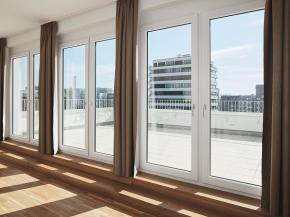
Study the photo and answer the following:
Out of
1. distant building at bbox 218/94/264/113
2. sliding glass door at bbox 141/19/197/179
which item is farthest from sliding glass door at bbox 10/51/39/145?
distant building at bbox 218/94/264/113

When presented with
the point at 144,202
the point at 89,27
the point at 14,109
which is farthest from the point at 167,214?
the point at 14,109

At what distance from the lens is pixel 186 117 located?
10.5 ft

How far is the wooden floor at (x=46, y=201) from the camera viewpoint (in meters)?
2.79

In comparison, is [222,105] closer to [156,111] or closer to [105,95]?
[156,111]

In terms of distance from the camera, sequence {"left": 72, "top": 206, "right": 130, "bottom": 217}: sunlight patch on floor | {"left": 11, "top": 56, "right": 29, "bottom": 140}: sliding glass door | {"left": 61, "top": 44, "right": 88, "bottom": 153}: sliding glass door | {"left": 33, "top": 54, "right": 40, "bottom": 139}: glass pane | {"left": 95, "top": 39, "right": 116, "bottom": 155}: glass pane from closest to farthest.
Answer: {"left": 72, "top": 206, "right": 130, "bottom": 217}: sunlight patch on floor < {"left": 95, "top": 39, "right": 116, "bottom": 155}: glass pane < {"left": 61, "top": 44, "right": 88, "bottom": 153}: sliding glass door < {"left": 33, "top": 54, "right": 40, "bottom": 139}: glass pane < {"left": 11, "top": 56, "right": 29, "bottom": 140}: sliding glass door

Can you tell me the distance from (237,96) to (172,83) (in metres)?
0.84

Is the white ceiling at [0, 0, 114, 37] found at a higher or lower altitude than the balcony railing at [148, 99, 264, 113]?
higher

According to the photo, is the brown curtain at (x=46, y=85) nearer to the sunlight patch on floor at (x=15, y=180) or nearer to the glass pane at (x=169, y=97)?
the sunlight patch on floor at (x=15, y=180)

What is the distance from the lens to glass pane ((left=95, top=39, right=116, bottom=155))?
4.03 m

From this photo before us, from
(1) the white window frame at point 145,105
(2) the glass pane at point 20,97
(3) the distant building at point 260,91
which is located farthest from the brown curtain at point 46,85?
(3) the distant building at point 260,91

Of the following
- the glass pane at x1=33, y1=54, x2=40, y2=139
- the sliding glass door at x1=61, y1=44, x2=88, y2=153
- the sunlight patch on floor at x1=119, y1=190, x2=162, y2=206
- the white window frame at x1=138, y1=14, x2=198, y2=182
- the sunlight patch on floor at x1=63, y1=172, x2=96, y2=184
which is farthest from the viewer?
the glass pane at x1=33, y1=54, x2=40, y2=139

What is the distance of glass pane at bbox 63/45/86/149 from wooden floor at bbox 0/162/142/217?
0.98 meters

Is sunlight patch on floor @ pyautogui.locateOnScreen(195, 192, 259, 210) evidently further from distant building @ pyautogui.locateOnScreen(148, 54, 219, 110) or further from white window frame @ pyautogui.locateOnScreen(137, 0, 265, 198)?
distant building @ pyautogui.locateOnScreen(148, 54, 219, 110)

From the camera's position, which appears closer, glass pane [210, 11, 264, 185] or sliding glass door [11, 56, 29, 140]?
glass pane [210, 11, 264, 185]
